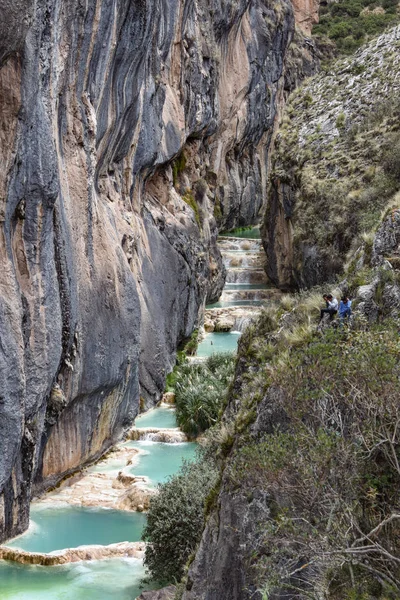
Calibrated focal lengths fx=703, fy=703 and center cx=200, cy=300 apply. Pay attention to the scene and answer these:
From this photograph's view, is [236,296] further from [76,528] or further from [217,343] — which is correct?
[76,528]

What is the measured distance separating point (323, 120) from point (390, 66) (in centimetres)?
389

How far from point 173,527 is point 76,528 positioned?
370 cm

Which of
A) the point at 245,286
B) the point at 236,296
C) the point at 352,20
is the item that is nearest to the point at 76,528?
the point at 236,296

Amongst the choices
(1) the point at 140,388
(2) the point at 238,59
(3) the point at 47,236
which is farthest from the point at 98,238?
(2) the point at 238,59

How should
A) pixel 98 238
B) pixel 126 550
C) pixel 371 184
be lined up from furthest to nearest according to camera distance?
1. pixel 371 184
2. pixel 98 238
3. pixel 126 550

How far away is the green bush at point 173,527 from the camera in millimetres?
10766

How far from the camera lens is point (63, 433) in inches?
623

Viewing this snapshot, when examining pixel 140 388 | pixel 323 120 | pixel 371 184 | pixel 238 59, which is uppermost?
pixel 238 59

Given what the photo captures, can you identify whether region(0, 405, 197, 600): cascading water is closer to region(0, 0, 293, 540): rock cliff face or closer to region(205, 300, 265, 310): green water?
region(0, 0, 293, 540): rock cliff face

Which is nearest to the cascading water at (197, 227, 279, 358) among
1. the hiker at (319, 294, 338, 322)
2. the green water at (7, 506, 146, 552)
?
the green water at (7, 506, 146, 552)

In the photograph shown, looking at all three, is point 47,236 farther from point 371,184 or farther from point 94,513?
point 371,184

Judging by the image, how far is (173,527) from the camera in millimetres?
10875

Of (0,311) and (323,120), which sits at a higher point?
(323,120)

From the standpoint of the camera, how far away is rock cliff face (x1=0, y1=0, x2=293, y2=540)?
11789 millimetres
